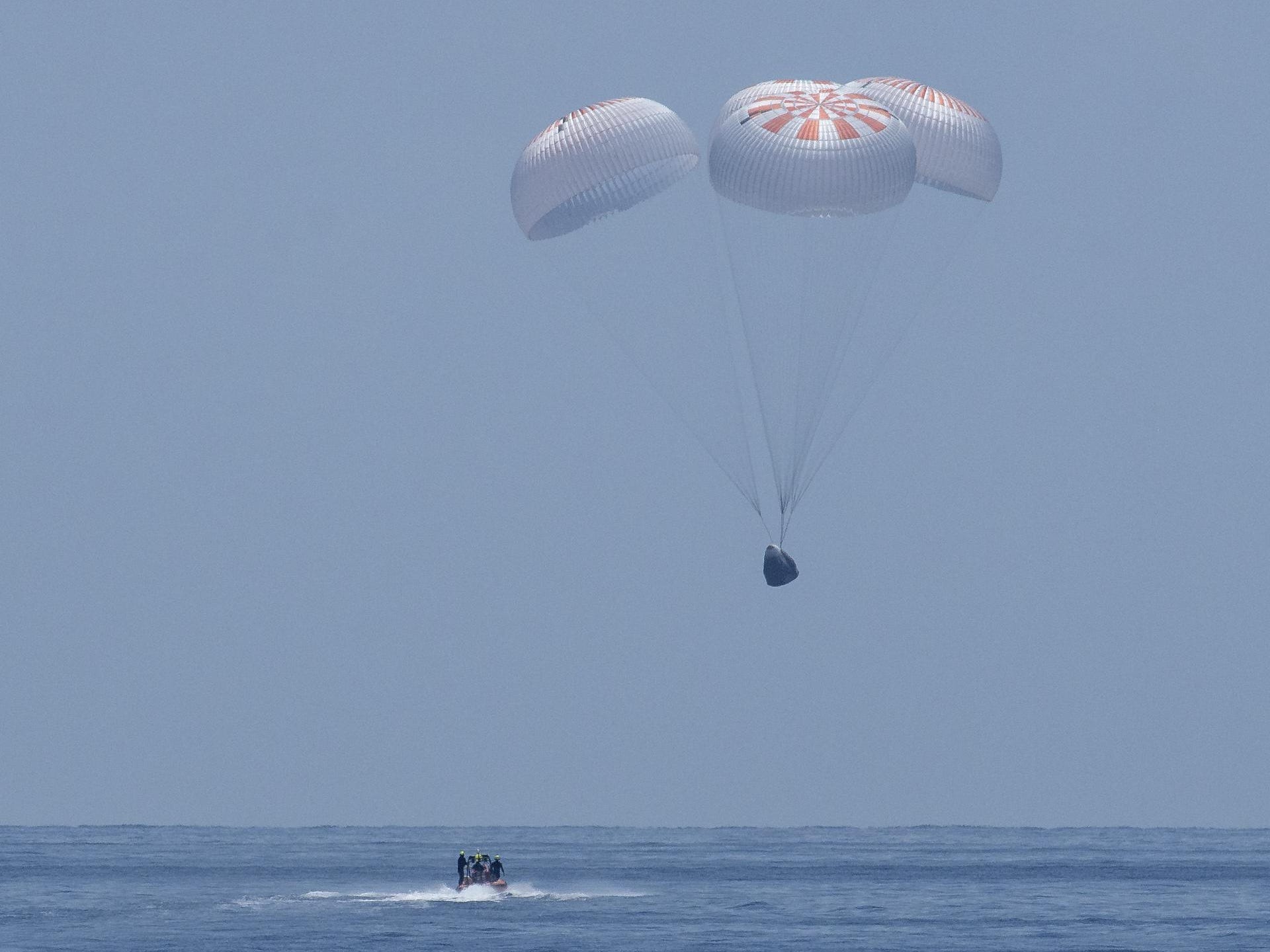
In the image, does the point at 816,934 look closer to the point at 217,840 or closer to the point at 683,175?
the point at 683,175

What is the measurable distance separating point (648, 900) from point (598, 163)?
26.5 metres

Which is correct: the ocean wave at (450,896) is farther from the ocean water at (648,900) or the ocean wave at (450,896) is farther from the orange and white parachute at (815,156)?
the orange and white parachute at (815,156)

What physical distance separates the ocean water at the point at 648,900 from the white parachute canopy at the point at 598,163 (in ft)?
48.2

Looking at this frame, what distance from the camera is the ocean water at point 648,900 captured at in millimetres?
41938

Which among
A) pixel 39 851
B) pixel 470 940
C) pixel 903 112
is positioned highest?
pixel 903 112

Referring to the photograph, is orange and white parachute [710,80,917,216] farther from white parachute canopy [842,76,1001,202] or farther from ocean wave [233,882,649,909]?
ocean wave [233,882,649,909]

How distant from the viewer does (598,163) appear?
32094 mm

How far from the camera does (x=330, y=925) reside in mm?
44469

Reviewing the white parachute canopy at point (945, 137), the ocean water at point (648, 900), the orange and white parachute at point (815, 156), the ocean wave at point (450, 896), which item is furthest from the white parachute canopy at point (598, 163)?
the ocean wave at point (450, 896)

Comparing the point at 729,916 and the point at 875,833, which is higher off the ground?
the point at 875,833

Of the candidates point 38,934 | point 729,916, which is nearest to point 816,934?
point 729,916

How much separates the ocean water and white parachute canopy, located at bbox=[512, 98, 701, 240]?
48.2 ft

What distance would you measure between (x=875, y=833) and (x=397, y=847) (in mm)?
44512

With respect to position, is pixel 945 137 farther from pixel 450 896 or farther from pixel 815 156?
pixel 450 896
